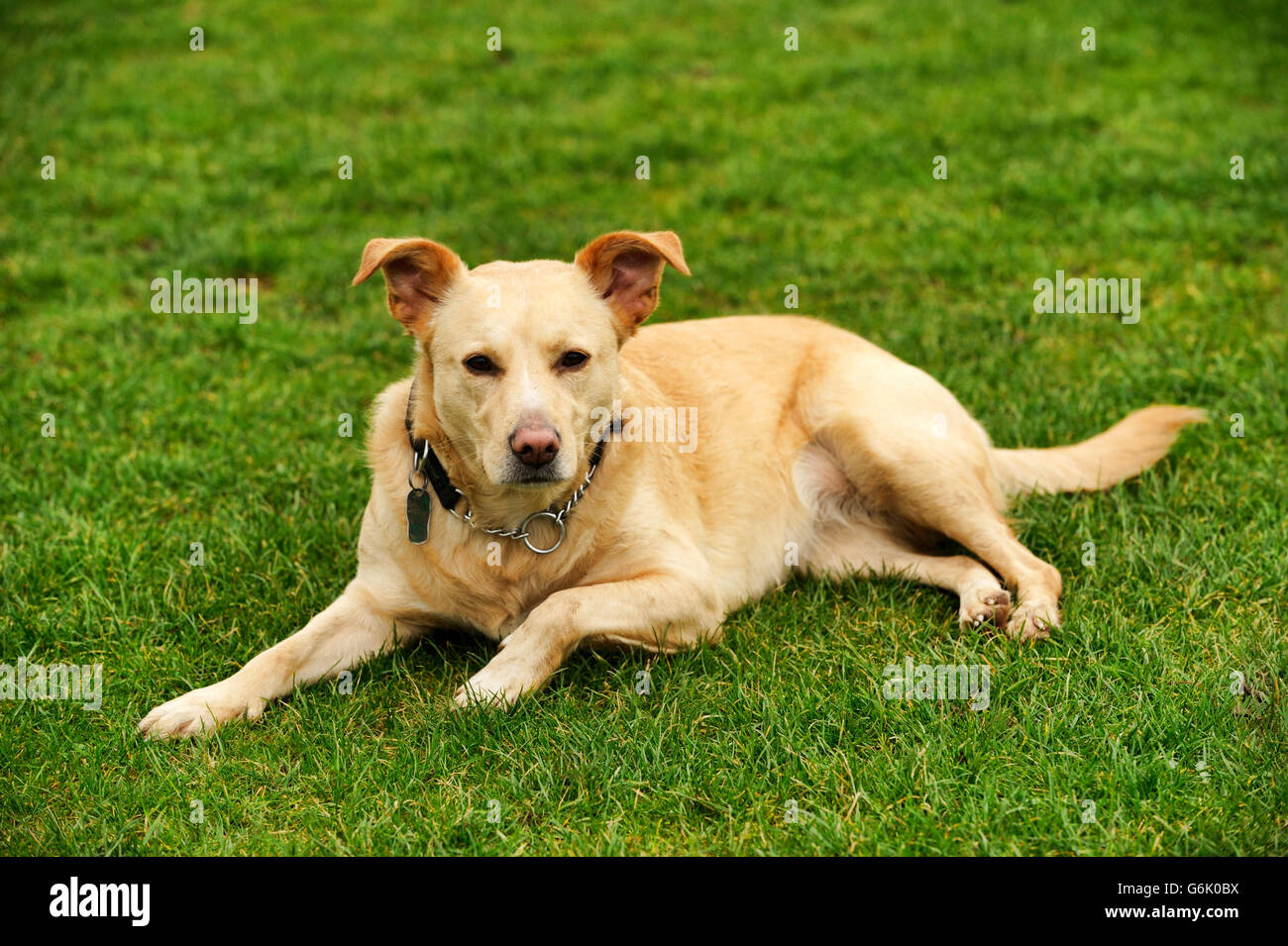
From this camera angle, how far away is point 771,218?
27.2 feet

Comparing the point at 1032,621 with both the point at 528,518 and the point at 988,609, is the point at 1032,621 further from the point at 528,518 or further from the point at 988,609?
the point at 528,518

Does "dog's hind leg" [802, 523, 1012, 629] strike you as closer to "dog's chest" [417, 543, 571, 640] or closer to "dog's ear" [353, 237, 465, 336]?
"dog's chest" [417, 543, 571, 640]

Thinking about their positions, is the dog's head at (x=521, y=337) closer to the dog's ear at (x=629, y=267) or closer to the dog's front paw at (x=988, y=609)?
the dog's ear at (x=629, y=267)

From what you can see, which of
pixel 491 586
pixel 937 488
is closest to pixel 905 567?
pixel 937 488

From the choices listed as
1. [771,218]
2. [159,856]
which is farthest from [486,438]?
[771,218]

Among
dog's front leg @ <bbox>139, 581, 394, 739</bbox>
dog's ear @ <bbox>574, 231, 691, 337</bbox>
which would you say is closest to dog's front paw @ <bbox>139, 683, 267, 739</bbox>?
dog's front leg @ <bbox>139, 581, 394, 739</bbox>

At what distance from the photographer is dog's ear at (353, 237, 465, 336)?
395 cm

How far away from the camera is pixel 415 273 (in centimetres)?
407

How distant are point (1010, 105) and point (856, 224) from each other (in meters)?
2.32

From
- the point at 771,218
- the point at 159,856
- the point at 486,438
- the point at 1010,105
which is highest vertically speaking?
the point at 1010,105

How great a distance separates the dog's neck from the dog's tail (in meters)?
2.06
